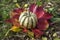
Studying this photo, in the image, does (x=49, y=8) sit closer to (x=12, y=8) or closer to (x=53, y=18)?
(x=53, y=18)

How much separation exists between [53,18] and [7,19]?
0.51 metres

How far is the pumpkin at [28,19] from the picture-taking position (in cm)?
209

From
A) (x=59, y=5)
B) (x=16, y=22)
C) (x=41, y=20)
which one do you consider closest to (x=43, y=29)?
(x=41, y=20)

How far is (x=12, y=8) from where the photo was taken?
244cm

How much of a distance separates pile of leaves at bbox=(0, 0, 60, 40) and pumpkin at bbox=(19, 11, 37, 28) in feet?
0.16

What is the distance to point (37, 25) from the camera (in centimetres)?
215

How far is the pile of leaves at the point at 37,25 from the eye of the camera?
2.10 meters

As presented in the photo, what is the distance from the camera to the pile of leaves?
6.89ft

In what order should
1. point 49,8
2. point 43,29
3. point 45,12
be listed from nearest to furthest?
1. point 43,29
2. point 45,12
3. point 49,8

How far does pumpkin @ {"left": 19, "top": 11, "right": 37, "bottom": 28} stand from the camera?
209 cm

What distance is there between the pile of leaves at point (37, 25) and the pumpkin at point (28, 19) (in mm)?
47

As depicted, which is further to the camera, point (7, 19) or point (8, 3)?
point (8, 3)

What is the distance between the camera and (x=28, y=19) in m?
2.09

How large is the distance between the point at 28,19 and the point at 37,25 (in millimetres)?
131
